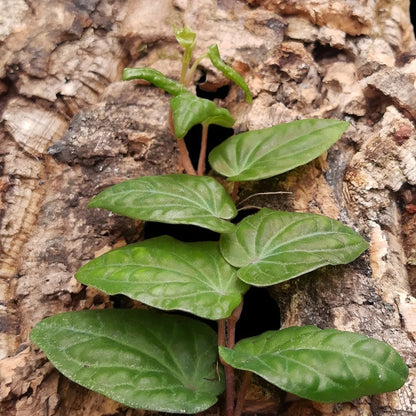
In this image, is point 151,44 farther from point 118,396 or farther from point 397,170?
point 118,396

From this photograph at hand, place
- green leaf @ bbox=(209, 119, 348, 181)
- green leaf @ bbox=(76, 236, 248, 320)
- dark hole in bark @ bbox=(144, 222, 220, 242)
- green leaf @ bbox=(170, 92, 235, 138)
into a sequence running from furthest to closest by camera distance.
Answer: dark hole in bark @ bbox=(144, 222, 220, 242) < green leaf @ bbox=(209, 119, 348, 181) < green leaf @ bbox=(170, 92, 235, 138) < green leaf @ bbox=(76, 236, 248, 320)

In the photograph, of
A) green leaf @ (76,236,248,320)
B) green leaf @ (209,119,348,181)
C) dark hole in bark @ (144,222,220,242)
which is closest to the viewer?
green leaf @ (76,236,248,320)

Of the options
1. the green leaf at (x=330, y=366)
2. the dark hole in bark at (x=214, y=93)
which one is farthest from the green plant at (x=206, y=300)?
the dark hole in bark at (x=214, y=93)

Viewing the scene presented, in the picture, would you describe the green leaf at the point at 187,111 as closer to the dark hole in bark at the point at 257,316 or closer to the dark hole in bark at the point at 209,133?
the dark hole in bark at the point at 209,133

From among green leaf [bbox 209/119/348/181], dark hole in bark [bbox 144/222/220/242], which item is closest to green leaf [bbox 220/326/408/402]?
green leaf [bbox 209/119/348/181]

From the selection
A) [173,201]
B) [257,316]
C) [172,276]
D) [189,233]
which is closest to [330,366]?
[172,276]

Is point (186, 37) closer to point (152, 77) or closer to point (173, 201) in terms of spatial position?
point (152, 77)

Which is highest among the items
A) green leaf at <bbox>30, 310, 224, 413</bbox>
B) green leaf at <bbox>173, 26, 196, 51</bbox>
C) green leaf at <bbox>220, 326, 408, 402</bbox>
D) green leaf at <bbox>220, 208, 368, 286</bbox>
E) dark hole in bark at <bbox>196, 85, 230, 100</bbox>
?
green leaf at <bbox>173, 26, 196, 51</bbox>

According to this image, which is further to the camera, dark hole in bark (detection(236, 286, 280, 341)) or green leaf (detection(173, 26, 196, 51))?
dark hole in bark (detection(236, 286, 280, 341))

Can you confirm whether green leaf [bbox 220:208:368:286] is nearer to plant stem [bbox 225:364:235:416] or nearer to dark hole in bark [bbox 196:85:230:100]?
plant stem [bbox 225:364:235:416]
